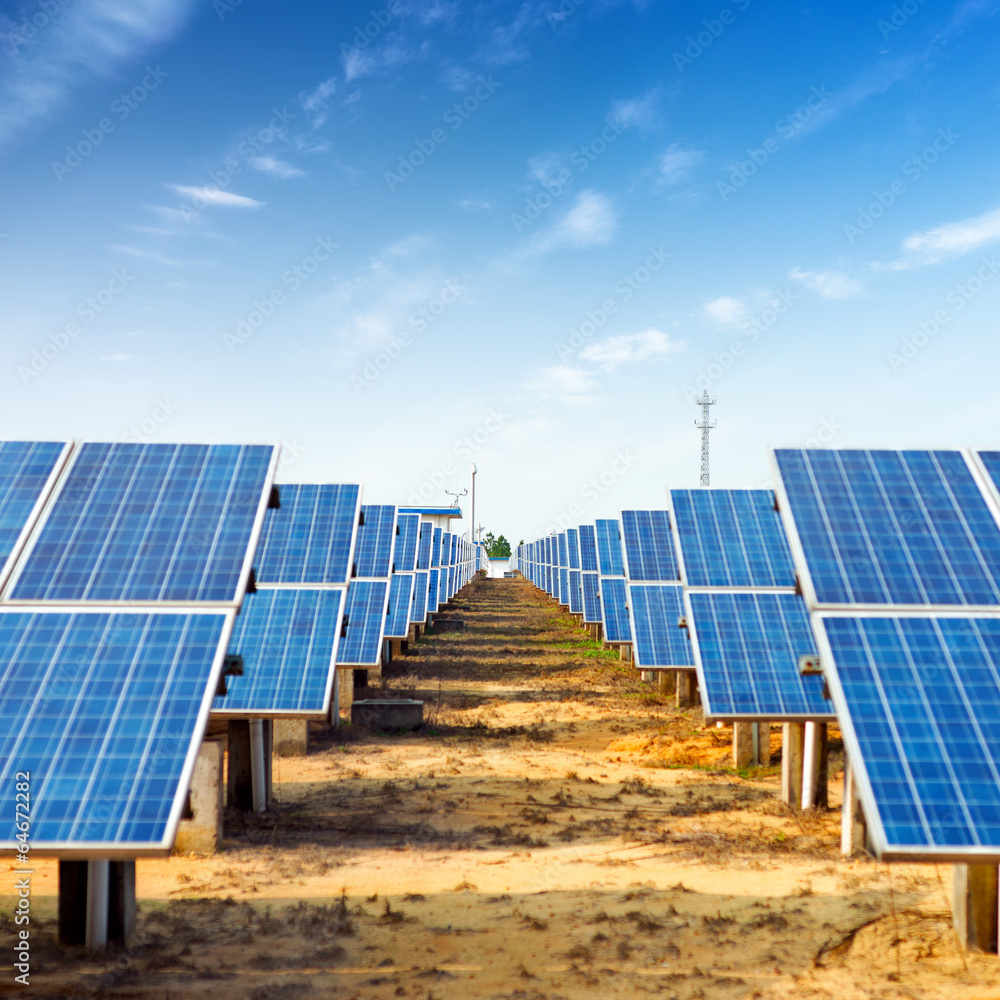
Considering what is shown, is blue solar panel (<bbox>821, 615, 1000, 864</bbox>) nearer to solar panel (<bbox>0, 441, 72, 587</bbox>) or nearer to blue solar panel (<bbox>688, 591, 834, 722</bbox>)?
blue solar panel (<bbox>688, 591, 834, 722</bbox>)

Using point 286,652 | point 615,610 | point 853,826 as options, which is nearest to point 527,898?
point 853,826

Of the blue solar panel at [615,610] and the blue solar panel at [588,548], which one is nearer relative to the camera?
the blue solar panel at [615,610]

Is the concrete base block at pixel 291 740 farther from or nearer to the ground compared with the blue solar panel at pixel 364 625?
nearer to the ground

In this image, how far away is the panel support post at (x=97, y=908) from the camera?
29.6ft

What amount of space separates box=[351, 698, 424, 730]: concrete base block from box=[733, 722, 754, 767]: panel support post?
28.6 feet

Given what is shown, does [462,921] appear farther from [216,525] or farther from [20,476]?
[20,476]

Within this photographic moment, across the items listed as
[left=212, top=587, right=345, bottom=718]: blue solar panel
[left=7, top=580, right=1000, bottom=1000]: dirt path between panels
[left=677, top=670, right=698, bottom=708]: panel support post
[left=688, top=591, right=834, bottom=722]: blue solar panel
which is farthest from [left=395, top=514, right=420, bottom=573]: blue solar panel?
[left=688, top=591, right=834, bottom=722]: blue solar panel

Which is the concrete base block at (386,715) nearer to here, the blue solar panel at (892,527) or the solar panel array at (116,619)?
the solar panel array at (116,619)

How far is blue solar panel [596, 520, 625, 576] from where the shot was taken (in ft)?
123

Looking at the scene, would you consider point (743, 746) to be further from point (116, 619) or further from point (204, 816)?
point (116, 619)

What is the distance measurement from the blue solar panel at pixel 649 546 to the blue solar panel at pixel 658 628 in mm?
589

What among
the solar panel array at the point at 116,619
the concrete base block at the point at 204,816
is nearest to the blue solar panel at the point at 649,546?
the concrete base block at the point at 204,816

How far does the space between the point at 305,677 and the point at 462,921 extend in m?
5.46

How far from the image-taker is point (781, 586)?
16484 mm
